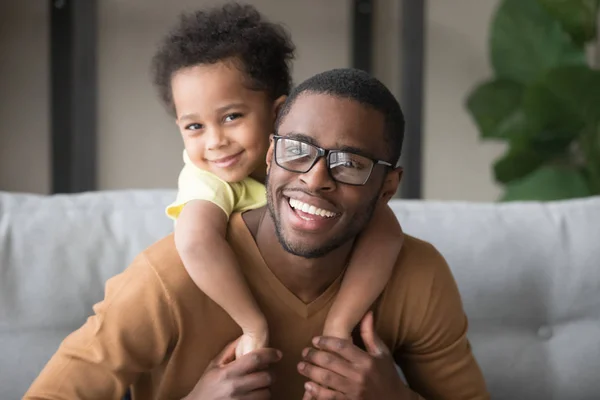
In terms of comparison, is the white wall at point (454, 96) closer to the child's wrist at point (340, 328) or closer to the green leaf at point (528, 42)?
the green leaf at point (528, 42)

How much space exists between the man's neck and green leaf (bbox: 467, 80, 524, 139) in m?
1.97

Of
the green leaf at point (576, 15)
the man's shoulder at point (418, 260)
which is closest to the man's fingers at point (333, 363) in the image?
the man's shoulder at point (418, 260)

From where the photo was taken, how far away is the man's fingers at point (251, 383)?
1271 millimetres

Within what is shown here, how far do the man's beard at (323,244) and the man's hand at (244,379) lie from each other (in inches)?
6.6

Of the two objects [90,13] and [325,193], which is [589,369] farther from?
[90,13]

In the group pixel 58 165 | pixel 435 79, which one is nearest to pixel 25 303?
pixel 58 165

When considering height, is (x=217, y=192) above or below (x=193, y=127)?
below

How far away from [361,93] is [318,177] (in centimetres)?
15

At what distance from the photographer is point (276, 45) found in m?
1.45

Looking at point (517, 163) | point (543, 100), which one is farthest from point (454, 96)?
point (543, 100)

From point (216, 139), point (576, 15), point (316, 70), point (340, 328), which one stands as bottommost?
point (340, 328)

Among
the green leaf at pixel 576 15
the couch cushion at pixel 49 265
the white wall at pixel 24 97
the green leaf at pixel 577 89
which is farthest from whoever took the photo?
the white wall at pixel 24 97

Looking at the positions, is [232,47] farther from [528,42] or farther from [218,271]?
[528,42]

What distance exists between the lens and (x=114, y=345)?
4.25 ft
